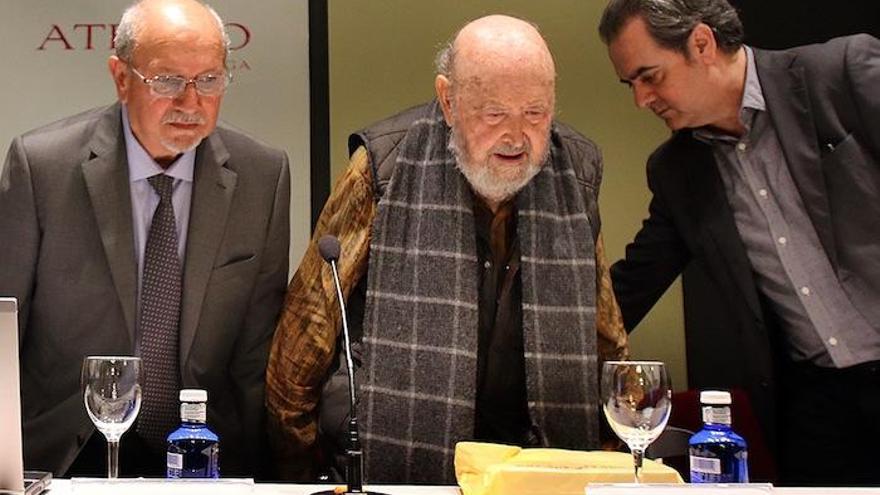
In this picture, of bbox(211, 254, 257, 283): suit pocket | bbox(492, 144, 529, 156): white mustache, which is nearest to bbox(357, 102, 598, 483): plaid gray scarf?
bbox(492, 144, 529, 156): white mustache

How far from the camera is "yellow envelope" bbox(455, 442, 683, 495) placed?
145 cm

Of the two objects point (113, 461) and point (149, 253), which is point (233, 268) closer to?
point (149, 253)

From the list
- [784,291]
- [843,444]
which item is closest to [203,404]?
[784,291]

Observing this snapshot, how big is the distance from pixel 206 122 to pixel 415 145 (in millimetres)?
467

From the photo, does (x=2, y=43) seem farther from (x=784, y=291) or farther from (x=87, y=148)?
(x=784, y=291)

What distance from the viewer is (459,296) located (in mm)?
2221

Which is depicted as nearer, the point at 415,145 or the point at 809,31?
the point at 415,145

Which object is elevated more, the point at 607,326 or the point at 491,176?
the point at 491,176

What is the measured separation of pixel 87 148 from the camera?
2.25 metres

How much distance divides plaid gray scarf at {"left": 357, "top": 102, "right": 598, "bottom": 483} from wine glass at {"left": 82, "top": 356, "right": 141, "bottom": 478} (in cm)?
71

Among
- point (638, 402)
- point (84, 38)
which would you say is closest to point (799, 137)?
point (638, 402)

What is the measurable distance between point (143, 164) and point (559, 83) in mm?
1777

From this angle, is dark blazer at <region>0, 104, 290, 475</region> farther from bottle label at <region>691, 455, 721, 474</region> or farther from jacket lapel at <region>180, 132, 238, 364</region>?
bottle label at <region>691, 455, 721, 474</region>

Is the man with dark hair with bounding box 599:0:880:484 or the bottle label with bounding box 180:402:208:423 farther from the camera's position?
the man with dark hair with bounding box 599:0:880:484
